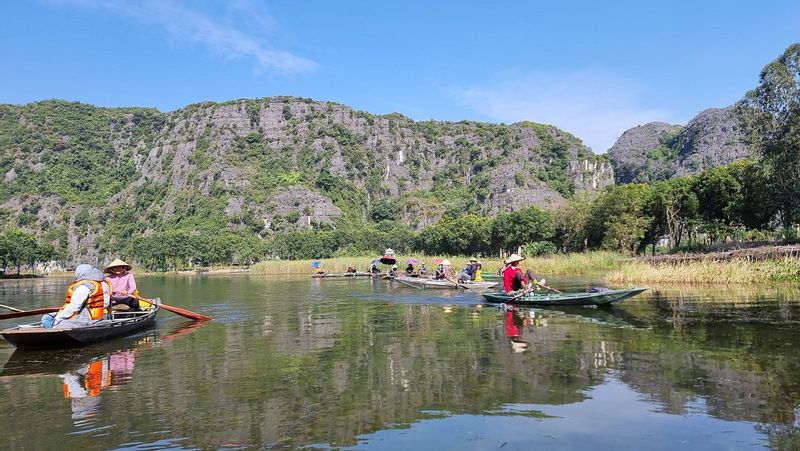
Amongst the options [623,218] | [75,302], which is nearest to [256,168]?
[623,218]

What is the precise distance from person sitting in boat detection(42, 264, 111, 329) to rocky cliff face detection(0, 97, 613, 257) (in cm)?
11435

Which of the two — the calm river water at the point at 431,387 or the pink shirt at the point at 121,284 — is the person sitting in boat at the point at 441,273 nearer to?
the calm river water at the point at 431,387

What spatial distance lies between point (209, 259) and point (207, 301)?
75171 mm

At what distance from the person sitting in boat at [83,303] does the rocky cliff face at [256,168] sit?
11435 centimetres

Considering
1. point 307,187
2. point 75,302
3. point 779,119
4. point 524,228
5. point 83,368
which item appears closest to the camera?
point 83,368

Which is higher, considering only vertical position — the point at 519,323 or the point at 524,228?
the point at 524,228

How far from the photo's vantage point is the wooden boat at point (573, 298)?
18.1 m

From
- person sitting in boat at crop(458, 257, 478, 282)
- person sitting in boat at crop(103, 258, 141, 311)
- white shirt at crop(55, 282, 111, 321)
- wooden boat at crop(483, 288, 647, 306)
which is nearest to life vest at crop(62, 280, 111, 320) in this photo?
white shirt at crop(55, 282, 111, 321)

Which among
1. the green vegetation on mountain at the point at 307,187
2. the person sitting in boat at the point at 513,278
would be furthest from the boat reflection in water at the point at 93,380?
the green vegetation on mountain at the point at 307,187

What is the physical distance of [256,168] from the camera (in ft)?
497

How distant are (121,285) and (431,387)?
1333cm

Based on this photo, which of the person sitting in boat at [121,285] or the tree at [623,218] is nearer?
the person sitting in boat at [121,285]

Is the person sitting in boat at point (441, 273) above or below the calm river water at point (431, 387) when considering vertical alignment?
above

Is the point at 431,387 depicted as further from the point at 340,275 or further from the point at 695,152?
the point at 695,152
